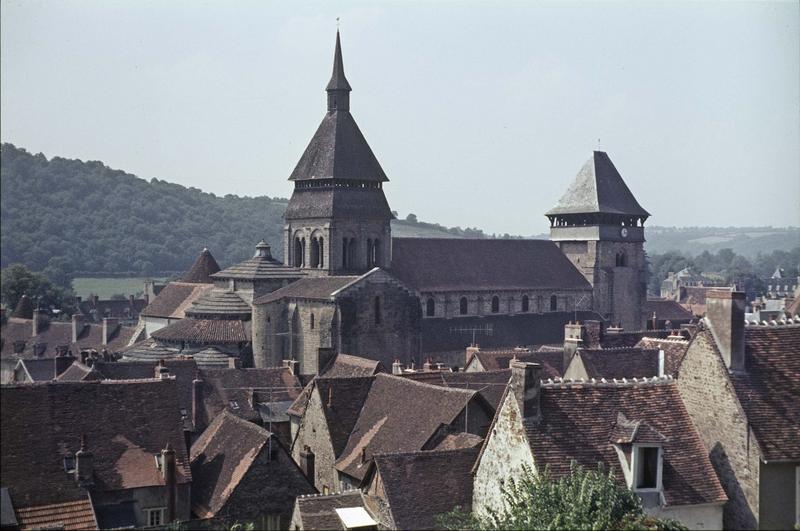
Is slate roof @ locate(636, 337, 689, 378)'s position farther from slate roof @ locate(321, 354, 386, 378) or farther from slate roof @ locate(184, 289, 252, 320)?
slate roof @ locate(184, 289, 252, 320)

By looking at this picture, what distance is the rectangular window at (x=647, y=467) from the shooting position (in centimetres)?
2092

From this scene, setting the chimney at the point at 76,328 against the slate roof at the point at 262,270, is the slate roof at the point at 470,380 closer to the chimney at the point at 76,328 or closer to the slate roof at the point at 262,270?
the slate roof at the point at 262,270

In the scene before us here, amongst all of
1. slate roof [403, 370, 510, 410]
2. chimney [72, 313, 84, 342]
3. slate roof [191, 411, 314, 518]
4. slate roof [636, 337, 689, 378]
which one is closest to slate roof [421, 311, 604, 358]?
slate roof [636, 337, 689, 378]

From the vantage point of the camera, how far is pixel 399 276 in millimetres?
71375

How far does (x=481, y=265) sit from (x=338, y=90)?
18.0 metres

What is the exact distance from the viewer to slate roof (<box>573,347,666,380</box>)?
35.7 m

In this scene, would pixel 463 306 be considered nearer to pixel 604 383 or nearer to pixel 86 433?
pixel 604 383

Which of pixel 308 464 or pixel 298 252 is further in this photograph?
pixel 298 252

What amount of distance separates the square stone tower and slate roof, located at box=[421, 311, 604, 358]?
255 inches

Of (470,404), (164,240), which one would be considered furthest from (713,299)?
(164,240)

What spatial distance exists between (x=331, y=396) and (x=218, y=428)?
13.7ft

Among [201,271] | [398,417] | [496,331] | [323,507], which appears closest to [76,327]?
[201,271]

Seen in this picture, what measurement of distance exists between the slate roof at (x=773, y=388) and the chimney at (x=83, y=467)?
15548 millimetres

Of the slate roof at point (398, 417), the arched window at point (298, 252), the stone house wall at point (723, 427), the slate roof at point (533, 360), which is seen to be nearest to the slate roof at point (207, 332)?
the arched window at point (298, 252)
